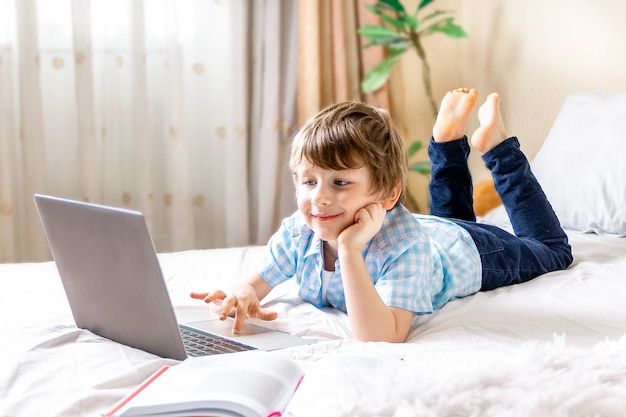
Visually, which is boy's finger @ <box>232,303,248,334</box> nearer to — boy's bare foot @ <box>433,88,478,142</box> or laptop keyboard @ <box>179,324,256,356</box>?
laptop keyboard @ <box>179,324,256,356</box>

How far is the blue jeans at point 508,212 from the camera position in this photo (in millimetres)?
1558

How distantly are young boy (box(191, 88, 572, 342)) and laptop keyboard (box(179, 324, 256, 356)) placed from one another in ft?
0.21

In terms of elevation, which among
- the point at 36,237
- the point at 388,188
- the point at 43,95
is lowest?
the point at 36,237

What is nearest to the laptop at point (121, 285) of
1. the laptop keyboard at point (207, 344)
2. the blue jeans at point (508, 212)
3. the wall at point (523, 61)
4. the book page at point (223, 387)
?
the laptop keyboard at point (207, 344)

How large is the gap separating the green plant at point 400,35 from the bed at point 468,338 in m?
0.83

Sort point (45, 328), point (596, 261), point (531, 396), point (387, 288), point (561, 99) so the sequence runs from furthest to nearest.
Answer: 1. point (561, 99)
2. point (596, 261)
3. point (387, 288)
4. point (45, 328)
5. point (531, 396)

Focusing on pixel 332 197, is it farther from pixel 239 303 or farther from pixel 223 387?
pixel 223 387

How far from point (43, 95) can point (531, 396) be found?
242 centimetres

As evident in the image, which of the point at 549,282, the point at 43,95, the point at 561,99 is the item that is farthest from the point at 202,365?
the point at 43,95

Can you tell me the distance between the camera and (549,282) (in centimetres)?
155

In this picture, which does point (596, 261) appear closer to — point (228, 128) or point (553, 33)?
point (553, 33)

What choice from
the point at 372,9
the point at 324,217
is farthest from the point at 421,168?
the point at 324,217

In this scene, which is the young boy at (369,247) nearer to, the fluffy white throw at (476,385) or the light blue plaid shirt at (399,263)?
the light blue plaid shirt at (399,263)

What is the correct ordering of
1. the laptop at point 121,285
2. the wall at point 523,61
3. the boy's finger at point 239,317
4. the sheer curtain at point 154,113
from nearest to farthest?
the laptop at point 121,285
the boy's finger at point 239,317
the wall at point 523,61
the sheer curtain at point 154,113
